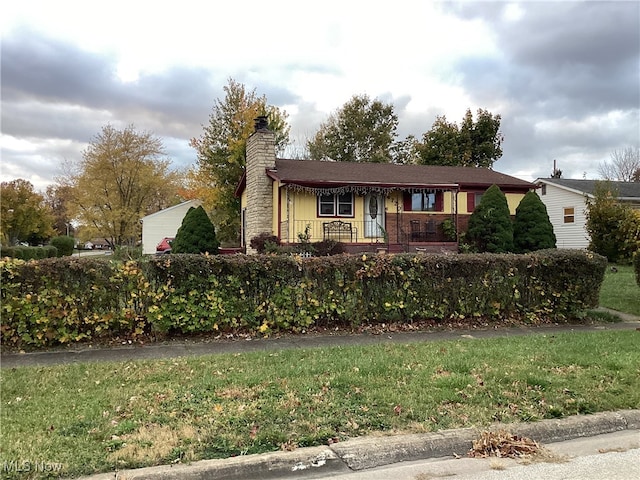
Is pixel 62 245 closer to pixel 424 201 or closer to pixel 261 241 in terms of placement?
pixel 261 241

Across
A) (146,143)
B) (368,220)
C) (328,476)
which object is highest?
(146,143)

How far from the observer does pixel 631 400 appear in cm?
472

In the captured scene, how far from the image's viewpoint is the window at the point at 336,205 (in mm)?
19094

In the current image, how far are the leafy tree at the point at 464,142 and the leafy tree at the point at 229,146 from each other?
1352 cm

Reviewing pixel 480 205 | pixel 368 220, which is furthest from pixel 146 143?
pixel 480 205

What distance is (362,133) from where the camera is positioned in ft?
132

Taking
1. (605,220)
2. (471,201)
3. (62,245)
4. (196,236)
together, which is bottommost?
(62,245)

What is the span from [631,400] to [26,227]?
1856 inches

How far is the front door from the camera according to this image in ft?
63.5

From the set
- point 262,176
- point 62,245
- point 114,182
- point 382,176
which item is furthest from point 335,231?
point 62,245

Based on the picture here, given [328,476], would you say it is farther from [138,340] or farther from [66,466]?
[138,340]

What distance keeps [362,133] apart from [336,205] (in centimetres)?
2252

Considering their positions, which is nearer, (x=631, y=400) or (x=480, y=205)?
(x=631, y=400)

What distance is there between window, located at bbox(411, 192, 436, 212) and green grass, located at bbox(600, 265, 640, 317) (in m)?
6.94
